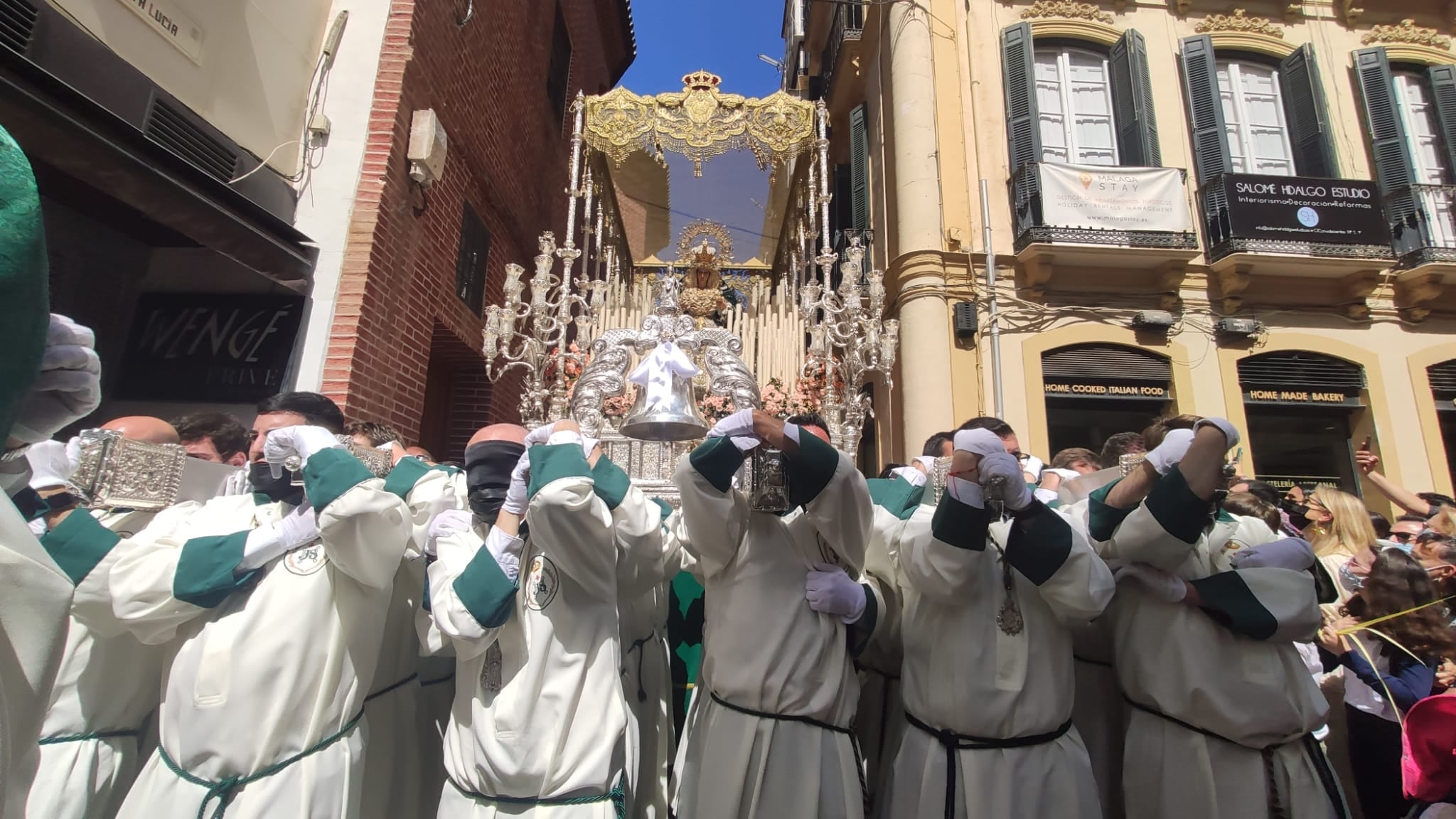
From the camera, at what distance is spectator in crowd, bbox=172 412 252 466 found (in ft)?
10.5

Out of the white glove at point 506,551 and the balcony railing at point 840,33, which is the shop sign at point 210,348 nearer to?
the white glove at point 506,551

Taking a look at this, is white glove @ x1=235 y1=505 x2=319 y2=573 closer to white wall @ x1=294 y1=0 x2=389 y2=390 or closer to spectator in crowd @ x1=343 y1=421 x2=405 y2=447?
spectator in crowd @ x1=343 y1=421 x2=405 y2=447

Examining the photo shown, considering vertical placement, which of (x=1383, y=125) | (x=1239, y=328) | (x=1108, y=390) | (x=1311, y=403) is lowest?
(x=1311, y=403)

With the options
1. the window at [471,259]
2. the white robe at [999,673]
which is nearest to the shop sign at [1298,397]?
the white robe at [999,673]

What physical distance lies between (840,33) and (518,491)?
11.6 m

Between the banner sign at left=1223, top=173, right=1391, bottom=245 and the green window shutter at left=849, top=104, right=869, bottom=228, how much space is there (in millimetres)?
4490

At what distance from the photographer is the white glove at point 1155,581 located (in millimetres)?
2340

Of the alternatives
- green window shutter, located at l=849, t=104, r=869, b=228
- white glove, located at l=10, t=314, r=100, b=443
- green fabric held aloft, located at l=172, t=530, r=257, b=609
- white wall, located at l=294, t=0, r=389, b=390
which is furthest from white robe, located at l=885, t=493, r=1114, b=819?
green window shutter, located at l=849, t=104, r=869, b=228

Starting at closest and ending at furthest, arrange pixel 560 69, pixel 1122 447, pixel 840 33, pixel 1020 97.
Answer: pixel 1122 447, pixel 1020 97, pixel 560 69, pixel 840 33

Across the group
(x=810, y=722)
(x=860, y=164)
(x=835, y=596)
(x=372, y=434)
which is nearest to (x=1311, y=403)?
(x=860, y=164)

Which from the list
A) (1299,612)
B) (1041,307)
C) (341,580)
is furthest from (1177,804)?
(1041,307)

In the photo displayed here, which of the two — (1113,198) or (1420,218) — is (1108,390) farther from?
(1420,218)

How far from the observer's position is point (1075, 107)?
9.45 meters

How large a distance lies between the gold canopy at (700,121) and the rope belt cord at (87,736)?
7.62 metres
